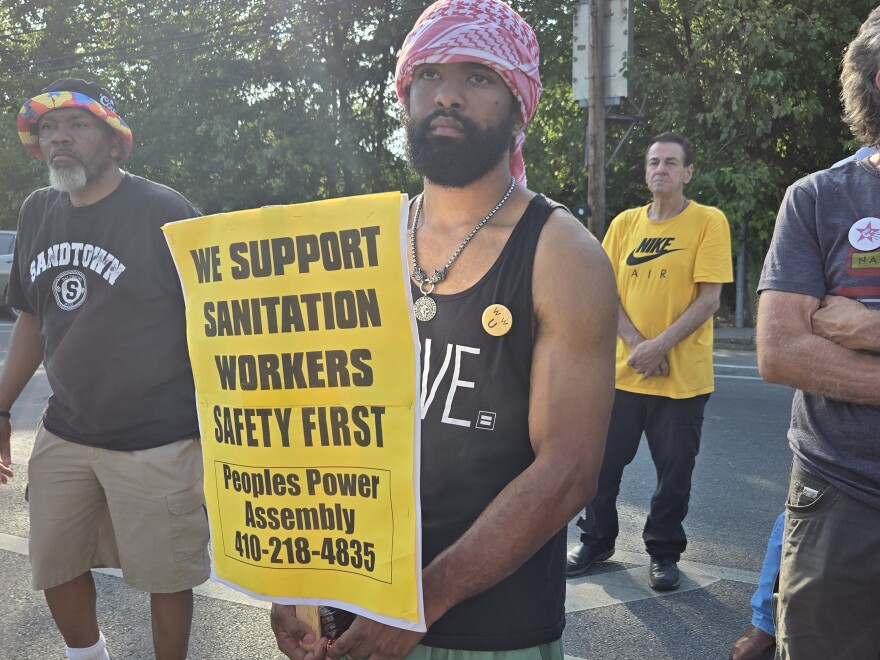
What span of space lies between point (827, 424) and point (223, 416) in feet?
4.39

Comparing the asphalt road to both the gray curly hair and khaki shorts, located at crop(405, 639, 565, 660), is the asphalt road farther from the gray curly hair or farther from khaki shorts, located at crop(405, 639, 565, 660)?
the gray curly hair

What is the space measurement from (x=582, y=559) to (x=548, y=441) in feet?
8.77

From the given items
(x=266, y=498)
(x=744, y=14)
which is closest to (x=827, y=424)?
(x=266, y=498)

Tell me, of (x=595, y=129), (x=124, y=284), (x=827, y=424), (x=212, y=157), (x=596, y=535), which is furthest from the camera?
(x=212, y=157)

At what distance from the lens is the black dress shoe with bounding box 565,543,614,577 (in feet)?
13.5

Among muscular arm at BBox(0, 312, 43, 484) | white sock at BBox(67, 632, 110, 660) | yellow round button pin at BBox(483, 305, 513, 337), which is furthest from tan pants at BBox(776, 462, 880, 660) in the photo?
muscular arm at BBox(0, 312, 43, 484)

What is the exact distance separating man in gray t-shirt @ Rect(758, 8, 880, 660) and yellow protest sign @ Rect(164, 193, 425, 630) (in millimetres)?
995

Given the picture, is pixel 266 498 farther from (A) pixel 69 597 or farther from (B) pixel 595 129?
(B) pixel 595 129

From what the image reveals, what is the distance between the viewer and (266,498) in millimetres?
1665

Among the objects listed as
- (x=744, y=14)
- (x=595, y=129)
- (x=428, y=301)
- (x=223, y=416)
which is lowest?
(x=223, y=416)

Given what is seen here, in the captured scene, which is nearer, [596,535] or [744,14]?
[596,535]

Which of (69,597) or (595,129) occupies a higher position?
(595,129)

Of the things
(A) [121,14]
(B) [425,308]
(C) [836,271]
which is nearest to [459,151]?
(B) [425,308]

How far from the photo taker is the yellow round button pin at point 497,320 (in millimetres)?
1663
